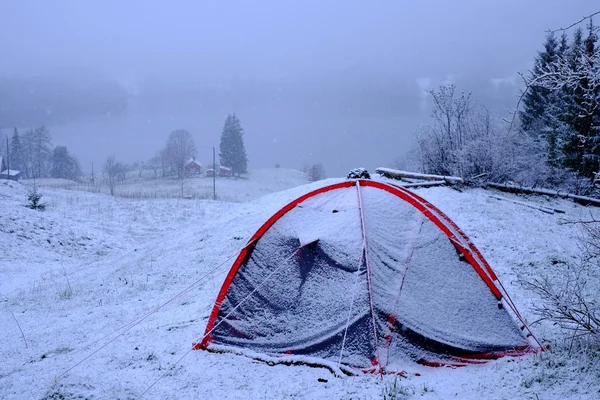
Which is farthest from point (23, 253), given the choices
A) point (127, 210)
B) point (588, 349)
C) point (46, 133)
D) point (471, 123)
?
point (46, 133)

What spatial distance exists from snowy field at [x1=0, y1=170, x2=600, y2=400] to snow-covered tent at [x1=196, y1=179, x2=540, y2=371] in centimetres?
33

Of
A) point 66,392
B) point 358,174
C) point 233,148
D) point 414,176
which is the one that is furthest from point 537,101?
point 233,148

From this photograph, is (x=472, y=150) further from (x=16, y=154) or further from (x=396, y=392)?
(x=16, y=154)

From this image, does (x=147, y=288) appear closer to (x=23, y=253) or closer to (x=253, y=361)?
(x=253, y=361)

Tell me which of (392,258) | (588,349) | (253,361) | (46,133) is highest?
(46,133)

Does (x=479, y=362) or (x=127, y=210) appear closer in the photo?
(x=479, y=362)

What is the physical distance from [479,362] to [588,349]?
1224mm

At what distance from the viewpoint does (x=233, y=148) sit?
73.1m

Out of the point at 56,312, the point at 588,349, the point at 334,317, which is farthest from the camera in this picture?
the point at 56,312

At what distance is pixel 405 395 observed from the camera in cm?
450

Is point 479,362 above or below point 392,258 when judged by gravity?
below

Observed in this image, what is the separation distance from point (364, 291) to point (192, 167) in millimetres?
76855

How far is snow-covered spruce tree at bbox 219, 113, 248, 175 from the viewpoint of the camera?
73.0 m

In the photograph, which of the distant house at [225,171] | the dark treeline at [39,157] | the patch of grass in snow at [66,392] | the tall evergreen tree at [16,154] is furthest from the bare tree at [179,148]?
the patch of grass in snow at [66,392]
